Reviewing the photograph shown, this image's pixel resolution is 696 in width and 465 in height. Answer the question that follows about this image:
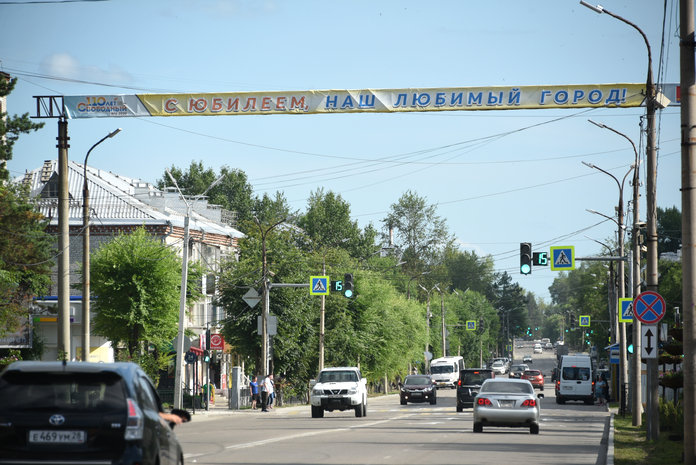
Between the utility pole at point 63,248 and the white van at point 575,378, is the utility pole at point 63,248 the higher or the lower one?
the higher one

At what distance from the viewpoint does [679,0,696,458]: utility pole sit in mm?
16719

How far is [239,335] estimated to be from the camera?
58469 mm

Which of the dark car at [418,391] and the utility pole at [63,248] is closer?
the utility pole at [63,248]

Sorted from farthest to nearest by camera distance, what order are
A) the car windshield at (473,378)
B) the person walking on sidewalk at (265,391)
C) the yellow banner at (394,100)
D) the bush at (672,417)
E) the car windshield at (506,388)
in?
A: the person walking on sidewalk at (265,391), the car windshield at (473,378), the yellow banner at (394,100), the car windshield at (506,388), the bush at (672,417)

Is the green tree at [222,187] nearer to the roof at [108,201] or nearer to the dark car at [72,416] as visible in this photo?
the roof at [108,201]

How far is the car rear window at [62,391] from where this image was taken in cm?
941

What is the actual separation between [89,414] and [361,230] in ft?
363

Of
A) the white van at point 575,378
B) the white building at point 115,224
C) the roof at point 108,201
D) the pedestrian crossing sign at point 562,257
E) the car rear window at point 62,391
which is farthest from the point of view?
the roof at point 108,201

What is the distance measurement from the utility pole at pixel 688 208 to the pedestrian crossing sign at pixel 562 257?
91.1 ft

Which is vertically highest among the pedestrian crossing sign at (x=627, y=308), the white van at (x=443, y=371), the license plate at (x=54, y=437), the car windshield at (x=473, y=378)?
the pedestrian crossing sign at (x=627, y=308)

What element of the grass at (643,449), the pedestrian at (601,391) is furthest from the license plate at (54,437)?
the pedestrian at (601,391)

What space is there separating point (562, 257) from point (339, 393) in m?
11.6

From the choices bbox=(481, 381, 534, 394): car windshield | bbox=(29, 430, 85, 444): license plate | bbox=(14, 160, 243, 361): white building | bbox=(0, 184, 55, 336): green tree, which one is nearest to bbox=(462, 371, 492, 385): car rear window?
bbox=(14, 160, 243, 361): white building

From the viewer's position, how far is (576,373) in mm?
58312
